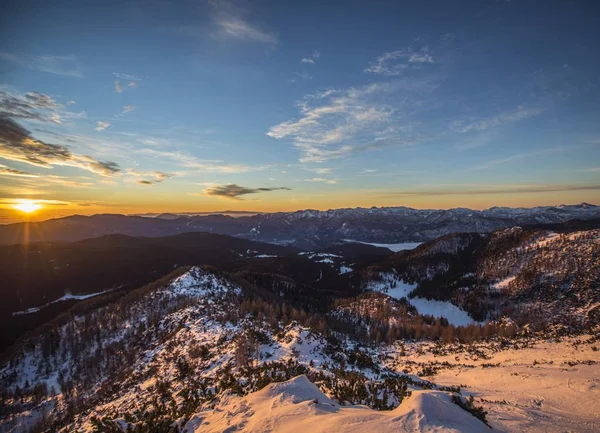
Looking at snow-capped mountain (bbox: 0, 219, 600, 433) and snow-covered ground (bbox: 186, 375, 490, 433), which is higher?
snow-covered ground (bbox: 186, 375, 490, 433)

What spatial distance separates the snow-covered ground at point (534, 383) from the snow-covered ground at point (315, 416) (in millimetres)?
4460

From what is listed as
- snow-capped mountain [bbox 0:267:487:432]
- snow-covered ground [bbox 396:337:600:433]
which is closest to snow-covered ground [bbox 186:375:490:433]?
Answer: snow-capped mountain [bbox 0:267:487:432]

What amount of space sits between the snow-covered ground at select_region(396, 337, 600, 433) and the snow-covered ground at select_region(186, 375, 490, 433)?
14.6 ft

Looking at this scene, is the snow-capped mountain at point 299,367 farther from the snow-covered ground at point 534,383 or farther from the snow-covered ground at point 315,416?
the snow-covered ground at point 534,383

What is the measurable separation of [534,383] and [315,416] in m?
36.1

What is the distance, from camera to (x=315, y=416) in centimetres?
1708

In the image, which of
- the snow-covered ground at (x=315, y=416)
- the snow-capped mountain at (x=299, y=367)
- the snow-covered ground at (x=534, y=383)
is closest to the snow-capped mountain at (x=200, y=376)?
the snow-covered ground at (x=315, y=416)

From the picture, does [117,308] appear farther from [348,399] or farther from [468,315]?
[468,315]

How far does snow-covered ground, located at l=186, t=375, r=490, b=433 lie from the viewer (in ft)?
48.8

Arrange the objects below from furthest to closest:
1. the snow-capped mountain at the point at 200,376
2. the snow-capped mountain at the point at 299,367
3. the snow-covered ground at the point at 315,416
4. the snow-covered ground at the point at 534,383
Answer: the snow-covered ground at the point at 534,383
the snow-capped mountain at the point at 299,367
the snow-capped mountain at the point at 200,376
the snow-covered ground at the point at 315,416

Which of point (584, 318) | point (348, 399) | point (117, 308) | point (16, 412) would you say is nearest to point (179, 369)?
point (348, 399)

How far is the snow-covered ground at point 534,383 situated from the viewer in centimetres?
2000

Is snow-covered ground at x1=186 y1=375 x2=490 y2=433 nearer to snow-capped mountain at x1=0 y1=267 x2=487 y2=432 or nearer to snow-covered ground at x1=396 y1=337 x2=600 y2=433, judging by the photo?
snow-capped mountain at x1=0 y1=267 x2=487 y2=432

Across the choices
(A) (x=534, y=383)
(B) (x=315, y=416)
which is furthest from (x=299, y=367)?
(A) (x=534, y=383)
